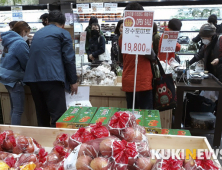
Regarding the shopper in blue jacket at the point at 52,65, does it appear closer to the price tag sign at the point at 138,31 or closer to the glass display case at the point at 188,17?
the price tag sign at the point at 138,31

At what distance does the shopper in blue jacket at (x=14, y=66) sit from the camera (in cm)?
269

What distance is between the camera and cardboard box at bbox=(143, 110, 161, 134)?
1.49 metres

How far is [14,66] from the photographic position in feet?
9.04

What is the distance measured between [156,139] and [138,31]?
799 millimetres

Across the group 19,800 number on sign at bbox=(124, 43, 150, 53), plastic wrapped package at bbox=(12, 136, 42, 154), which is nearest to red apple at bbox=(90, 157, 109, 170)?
plastic wrapped package at bbox=(12, 136, 42, 154)

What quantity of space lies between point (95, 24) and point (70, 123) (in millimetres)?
2951

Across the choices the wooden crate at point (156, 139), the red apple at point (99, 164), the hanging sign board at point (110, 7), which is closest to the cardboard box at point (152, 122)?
the wooden crate at point (156, 139)

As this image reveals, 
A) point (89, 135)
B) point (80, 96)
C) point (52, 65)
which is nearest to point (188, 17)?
point (80, 96)

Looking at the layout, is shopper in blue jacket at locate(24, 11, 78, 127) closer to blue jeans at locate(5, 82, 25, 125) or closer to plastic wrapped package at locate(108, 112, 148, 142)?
blue jeans at locate(5, 82, 25, 125)

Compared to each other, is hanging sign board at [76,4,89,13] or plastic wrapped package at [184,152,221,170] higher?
hanging sign board at [76,4,89,13]

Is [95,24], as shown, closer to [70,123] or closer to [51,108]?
Result: [51,108]

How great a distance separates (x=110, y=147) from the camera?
0.89 m

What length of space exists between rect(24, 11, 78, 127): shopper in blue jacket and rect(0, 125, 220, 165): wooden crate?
98 centimetres

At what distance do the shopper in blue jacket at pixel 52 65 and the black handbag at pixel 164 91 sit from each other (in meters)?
0.97
